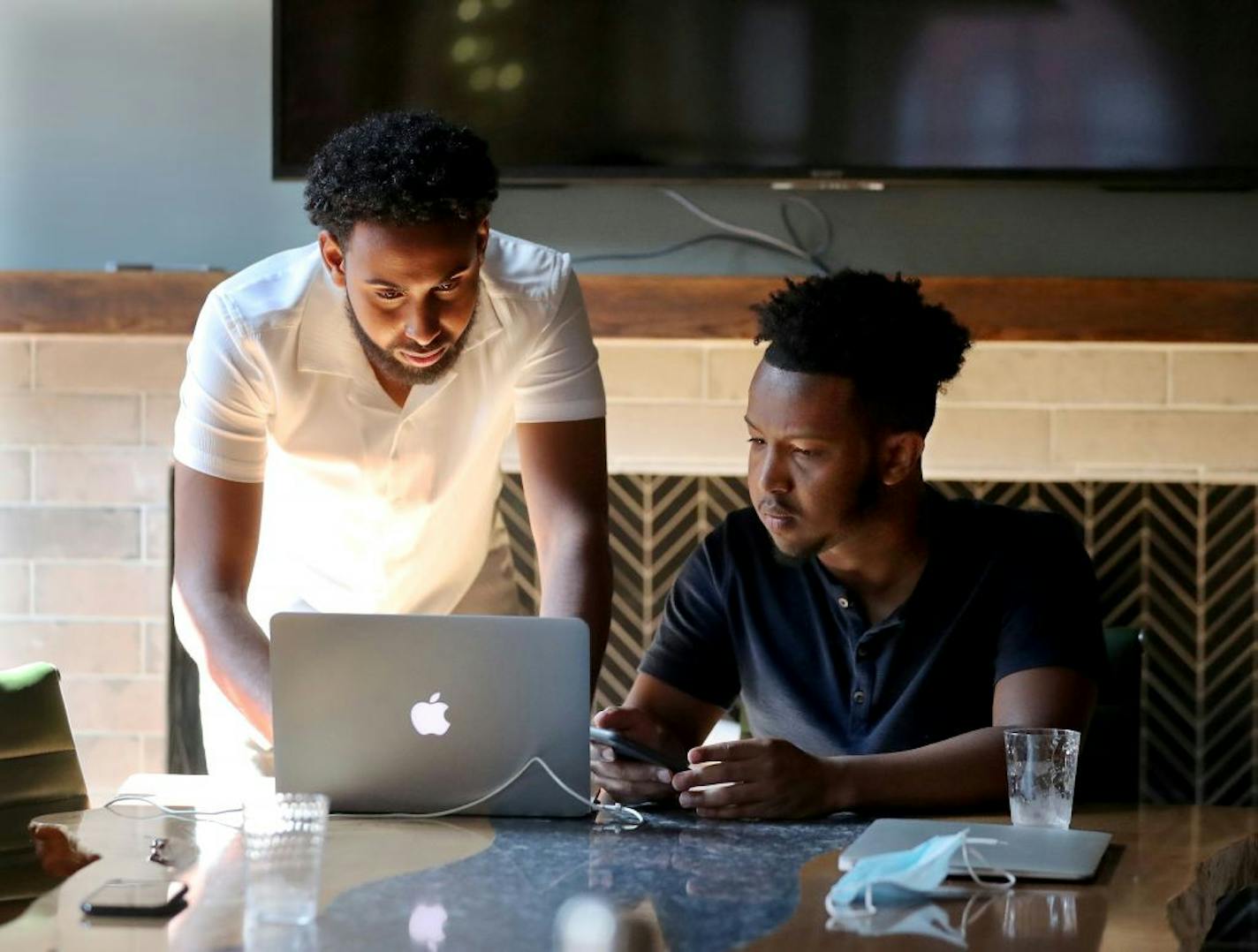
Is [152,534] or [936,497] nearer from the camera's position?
[936,497]

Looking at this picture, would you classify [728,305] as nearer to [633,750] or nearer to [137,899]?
[633,750]

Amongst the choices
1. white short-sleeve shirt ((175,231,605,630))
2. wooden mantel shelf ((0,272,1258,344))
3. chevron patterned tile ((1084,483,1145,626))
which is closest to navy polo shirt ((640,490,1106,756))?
white short-sleeve shirt ((175,231,605,630))

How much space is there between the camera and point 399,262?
1.91m

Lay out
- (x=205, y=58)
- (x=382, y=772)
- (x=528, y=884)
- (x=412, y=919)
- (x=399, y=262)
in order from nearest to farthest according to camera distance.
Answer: (x=412, y=919), (x=528, y=884), (x=382, y=772), (x=399, y=262), (x=205, y=58)

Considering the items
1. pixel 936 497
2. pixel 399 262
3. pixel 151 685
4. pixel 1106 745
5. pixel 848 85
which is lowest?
pixel 151 685

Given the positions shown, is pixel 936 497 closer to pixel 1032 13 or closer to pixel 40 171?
pixel 1032 13

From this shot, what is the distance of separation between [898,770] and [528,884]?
47 centimetres

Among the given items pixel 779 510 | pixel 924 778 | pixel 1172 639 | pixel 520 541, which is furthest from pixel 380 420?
pixel 1172 639

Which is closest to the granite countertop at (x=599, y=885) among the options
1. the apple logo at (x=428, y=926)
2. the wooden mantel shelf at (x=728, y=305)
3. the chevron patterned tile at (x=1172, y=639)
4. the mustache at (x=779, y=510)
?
the apple logo at (x=428, y=926)

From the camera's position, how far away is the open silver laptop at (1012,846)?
144cm

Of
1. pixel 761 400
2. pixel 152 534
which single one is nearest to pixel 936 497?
pixel 761 400

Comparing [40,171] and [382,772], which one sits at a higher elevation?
[40,171]

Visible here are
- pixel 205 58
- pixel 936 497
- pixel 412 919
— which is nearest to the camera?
pixel 412 919

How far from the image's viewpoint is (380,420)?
222 cm
